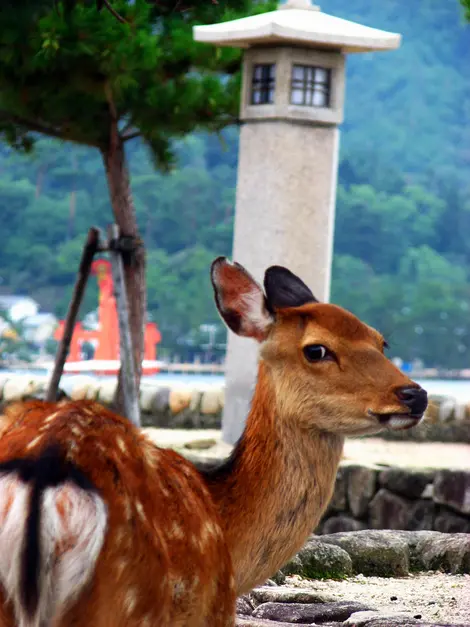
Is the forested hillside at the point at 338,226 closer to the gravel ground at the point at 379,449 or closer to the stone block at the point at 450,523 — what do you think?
the gravel ground at the point at 379,449

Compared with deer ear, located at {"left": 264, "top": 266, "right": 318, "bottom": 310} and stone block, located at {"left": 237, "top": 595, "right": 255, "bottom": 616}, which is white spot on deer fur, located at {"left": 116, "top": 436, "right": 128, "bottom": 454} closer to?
deer ear, located at {"left": 264, "top": 266, "right": 318, "bottom": 310}

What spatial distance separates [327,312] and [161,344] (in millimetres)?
29956

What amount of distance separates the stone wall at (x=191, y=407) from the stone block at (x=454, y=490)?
244 centimetres

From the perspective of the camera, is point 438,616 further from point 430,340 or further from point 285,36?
point 430,340

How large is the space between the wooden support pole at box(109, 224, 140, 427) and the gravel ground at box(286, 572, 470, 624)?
9.81 feet

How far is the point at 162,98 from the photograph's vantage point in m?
8.59

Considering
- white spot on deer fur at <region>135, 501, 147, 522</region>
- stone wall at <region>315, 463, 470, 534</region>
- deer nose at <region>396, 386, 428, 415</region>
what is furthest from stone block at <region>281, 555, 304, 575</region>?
stone wall at <region>315, 463, 470, 534</region>

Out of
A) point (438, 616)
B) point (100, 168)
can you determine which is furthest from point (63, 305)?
point (438, 616)

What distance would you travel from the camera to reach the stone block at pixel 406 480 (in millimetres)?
7484

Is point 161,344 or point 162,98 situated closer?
point 162,98

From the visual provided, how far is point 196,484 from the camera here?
8.77 feet

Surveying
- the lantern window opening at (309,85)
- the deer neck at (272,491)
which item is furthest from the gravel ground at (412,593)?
the lantern window opening at (309,85)

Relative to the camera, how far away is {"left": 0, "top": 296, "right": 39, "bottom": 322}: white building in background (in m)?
31.9

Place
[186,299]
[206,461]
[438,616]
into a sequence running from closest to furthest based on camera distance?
[438,616], [206,461], [186,299]
